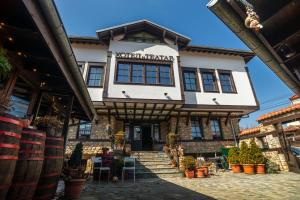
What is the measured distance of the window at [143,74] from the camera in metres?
10.2

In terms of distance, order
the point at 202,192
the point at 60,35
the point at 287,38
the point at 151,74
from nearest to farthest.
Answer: the point at 287,38 < the point at 60,35 < the point at 202,192 < the point at 151,74

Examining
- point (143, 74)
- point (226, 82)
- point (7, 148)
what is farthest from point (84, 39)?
point (7, 148)

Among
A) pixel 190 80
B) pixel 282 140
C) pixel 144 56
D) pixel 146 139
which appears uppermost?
pixel 144 56

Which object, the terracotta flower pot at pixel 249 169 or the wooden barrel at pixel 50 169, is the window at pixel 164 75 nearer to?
the terracotta flower pot at pixel 249 169

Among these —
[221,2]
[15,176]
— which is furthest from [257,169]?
[15,176]

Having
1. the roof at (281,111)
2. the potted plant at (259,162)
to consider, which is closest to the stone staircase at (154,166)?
the potted plant at (259,162)

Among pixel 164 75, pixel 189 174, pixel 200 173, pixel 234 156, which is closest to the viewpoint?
pixel 189 174

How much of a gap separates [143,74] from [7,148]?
354 inches

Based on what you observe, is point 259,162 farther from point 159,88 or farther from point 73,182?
point 73,182

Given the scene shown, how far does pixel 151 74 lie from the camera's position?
10523 mm

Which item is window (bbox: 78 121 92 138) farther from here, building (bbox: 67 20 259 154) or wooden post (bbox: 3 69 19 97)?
wooden post (bbox: 3 69 19 97)

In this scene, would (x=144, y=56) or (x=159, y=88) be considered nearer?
(x=159, y=88)

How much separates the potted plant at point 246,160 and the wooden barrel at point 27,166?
806 cm

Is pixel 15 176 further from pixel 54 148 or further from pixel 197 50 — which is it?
pixel 197 50
